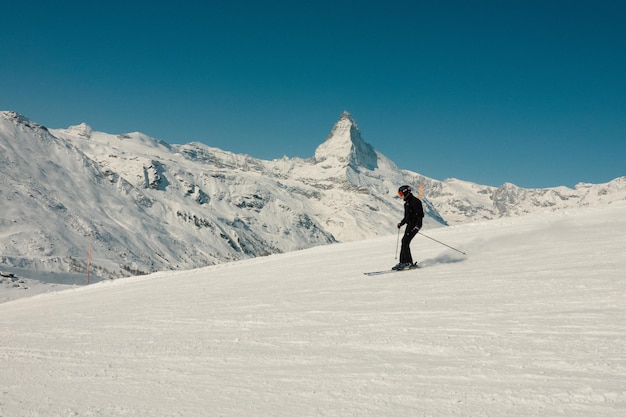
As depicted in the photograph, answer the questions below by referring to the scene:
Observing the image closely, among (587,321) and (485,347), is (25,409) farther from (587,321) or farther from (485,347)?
(587,321)

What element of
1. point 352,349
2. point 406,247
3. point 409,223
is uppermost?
point 409,223

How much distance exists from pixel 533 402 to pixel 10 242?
152 metres

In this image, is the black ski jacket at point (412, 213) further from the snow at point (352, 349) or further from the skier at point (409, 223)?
the snow at point (352, 349)

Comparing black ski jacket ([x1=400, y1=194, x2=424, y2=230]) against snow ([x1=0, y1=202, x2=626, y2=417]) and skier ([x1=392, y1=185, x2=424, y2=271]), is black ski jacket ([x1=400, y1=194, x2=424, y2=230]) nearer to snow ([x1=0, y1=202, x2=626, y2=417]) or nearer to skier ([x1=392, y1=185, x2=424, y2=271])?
skier ([x1=392, y1=185, x2=424, y2=271])

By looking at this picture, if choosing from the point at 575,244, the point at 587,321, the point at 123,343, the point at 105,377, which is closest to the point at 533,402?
the point at 587,321

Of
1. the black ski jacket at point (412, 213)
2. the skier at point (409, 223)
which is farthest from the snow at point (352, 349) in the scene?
the black ski jacket at point (412, 213)

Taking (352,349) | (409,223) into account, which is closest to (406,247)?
(409,223)

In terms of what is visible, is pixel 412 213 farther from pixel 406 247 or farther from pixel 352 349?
pixel 352 349

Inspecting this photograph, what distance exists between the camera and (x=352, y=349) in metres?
6.16

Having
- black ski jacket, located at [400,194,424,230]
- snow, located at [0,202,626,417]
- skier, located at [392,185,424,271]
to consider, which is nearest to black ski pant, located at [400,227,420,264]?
skier, located at [392,185,424,271]

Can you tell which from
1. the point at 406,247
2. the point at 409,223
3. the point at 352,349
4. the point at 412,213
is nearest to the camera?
the point at 352,349

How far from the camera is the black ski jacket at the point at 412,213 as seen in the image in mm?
14797

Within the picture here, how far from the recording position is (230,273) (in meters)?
19.3

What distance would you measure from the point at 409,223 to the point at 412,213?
336 millimetres
